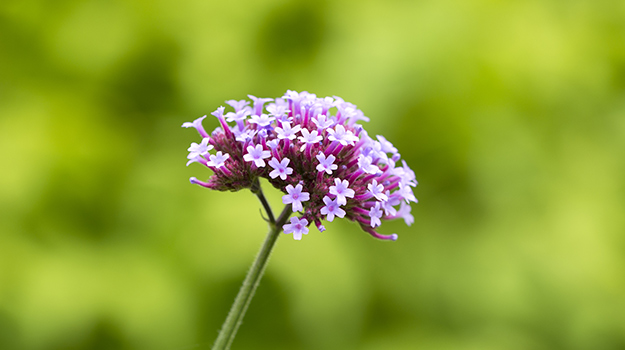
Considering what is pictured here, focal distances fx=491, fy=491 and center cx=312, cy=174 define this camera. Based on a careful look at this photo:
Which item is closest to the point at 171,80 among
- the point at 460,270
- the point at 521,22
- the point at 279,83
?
the point at 279,83

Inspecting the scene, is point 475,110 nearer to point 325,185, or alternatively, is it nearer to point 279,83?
point 279,83

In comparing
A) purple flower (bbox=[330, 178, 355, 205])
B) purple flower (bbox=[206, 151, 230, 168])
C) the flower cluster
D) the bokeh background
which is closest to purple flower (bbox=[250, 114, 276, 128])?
the flower cluster

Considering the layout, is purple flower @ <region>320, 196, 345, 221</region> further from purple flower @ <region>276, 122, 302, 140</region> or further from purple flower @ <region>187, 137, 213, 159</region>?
purple flower @ <region>187, 137, 213, 159</region>

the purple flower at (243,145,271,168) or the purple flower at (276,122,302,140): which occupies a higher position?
the purple flower at (276,122,302,140)

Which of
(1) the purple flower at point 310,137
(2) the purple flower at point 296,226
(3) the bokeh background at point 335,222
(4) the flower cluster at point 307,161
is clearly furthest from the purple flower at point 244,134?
(3) the bokeh background at point 335,222

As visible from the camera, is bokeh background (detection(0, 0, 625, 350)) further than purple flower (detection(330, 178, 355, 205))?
Yes

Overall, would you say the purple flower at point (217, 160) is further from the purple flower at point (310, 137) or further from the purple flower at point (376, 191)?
the purple flower at point (376, 191)
